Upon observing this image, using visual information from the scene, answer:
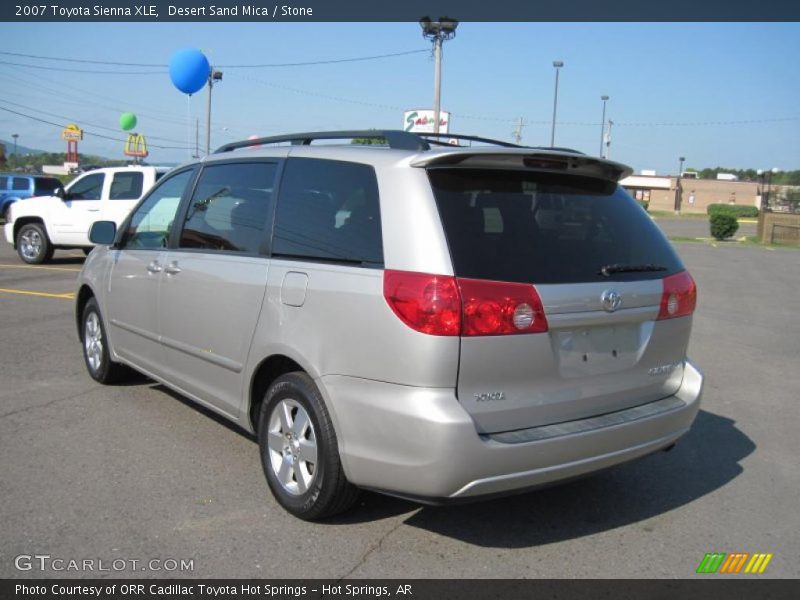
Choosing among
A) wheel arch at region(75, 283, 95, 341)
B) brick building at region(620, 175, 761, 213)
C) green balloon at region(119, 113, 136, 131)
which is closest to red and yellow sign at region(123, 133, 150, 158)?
green balloon at region(119, 113, 136, 131)

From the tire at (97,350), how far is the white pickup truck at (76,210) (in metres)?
7.84

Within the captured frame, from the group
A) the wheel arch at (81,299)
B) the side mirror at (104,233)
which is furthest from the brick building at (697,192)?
the side mirror at (104,233)

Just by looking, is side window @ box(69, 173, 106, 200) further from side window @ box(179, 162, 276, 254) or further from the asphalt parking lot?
side window @ box(179, 162, 276, 254)

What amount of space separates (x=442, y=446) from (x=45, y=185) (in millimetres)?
25001

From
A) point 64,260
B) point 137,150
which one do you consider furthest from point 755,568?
point 137,150

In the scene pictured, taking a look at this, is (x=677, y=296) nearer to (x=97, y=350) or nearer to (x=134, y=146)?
(x=97, y=350)

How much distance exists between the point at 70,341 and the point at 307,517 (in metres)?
5.08

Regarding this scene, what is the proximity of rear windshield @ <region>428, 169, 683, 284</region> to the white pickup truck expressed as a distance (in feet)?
37.8

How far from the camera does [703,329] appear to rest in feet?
30.6

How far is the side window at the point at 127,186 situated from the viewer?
13.8 m

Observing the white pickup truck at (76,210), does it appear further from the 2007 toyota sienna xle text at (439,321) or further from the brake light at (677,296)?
the brake light at (677,296)

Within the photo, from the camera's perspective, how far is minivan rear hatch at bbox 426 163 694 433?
304 centimetres

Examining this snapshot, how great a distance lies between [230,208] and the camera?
170 inches
